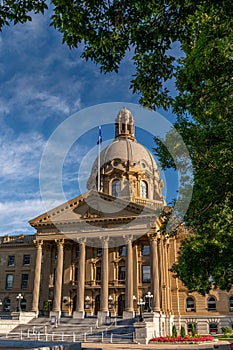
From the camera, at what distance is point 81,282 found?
4484 centimetres

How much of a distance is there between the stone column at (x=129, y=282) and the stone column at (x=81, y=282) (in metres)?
5.90

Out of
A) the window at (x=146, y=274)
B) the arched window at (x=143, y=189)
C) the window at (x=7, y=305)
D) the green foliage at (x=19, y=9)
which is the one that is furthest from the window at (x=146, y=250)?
the green foliage at (x=19, y=9)

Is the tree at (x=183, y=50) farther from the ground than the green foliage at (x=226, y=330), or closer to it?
farther from the ground

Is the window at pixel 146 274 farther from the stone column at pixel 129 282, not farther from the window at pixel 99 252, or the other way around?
the window at pixel 99 252

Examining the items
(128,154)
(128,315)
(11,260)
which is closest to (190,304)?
(128,315)

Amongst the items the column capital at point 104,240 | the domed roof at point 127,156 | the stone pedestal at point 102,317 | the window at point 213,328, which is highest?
the domed roof at point 127,156

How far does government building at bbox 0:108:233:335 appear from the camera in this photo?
44094 millimetres

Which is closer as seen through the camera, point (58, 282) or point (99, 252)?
point (58, 282)

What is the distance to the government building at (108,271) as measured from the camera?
44.1 meters

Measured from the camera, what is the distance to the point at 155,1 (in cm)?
752

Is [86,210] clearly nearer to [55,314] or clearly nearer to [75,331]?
[55,314]

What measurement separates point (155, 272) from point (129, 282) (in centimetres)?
342

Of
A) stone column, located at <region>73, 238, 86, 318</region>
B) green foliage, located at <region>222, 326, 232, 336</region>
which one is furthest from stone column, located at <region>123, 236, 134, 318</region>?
green foliage, located at <region>222, 326, 232, 336</region>

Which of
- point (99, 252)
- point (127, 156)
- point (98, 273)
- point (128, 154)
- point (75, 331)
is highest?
point (128, 154)
